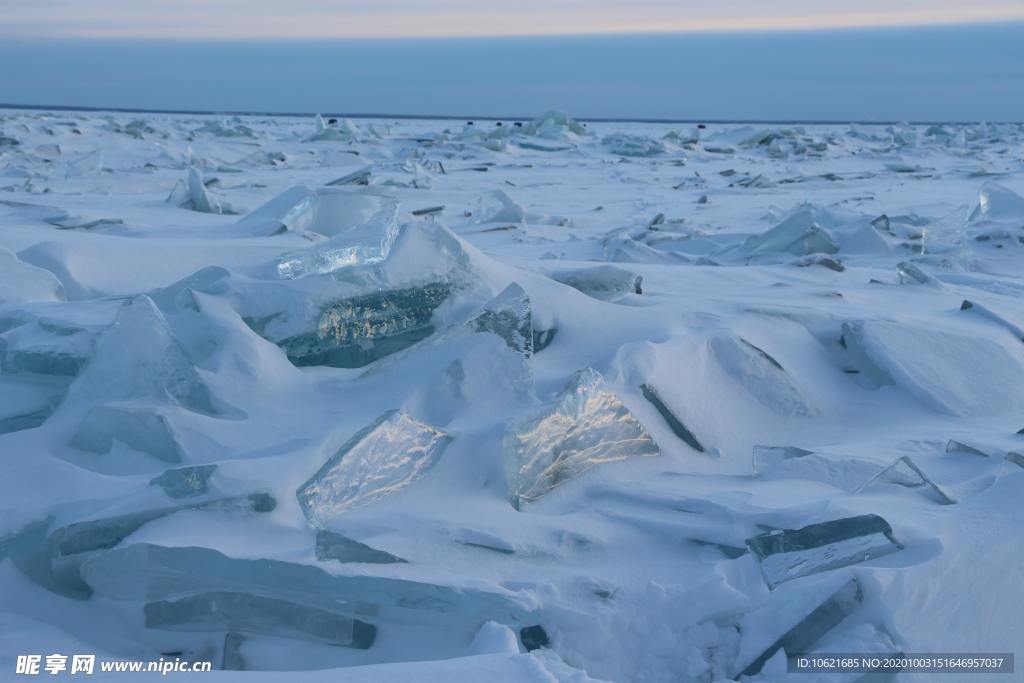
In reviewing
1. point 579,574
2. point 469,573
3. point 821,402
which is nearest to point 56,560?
point 469,573

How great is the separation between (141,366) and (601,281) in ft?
3.92

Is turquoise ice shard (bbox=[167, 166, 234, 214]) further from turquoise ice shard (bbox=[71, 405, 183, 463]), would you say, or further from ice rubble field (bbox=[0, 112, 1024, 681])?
turquoise ice shard (bbox=[71, 405, 183, 463])

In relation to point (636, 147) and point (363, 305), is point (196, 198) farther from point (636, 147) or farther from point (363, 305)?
point (636, 147)

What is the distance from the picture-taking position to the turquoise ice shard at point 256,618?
1.27 m

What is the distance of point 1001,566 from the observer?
1273 millimetres

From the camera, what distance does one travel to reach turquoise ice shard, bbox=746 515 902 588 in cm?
129

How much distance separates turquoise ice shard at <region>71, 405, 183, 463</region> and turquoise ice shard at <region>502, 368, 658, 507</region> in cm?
57

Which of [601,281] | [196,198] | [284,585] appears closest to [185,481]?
[284,585]

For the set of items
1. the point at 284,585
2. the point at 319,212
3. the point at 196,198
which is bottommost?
the point at 196,198

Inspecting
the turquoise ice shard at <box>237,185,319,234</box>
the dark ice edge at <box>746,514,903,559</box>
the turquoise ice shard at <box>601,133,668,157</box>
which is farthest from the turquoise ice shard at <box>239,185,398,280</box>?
the turquoise ice shard at <box>601,133,668,157</box>

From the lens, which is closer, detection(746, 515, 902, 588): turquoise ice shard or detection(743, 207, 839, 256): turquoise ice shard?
Answer: detection(746, 515, 902, 588): turquoise ice shard

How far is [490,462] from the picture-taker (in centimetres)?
159

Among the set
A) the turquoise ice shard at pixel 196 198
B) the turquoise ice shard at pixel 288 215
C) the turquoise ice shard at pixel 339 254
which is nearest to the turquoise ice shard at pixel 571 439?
the turquoise ice shard at pixel 339 254

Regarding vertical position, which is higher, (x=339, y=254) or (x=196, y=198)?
(x=339, y=254)
